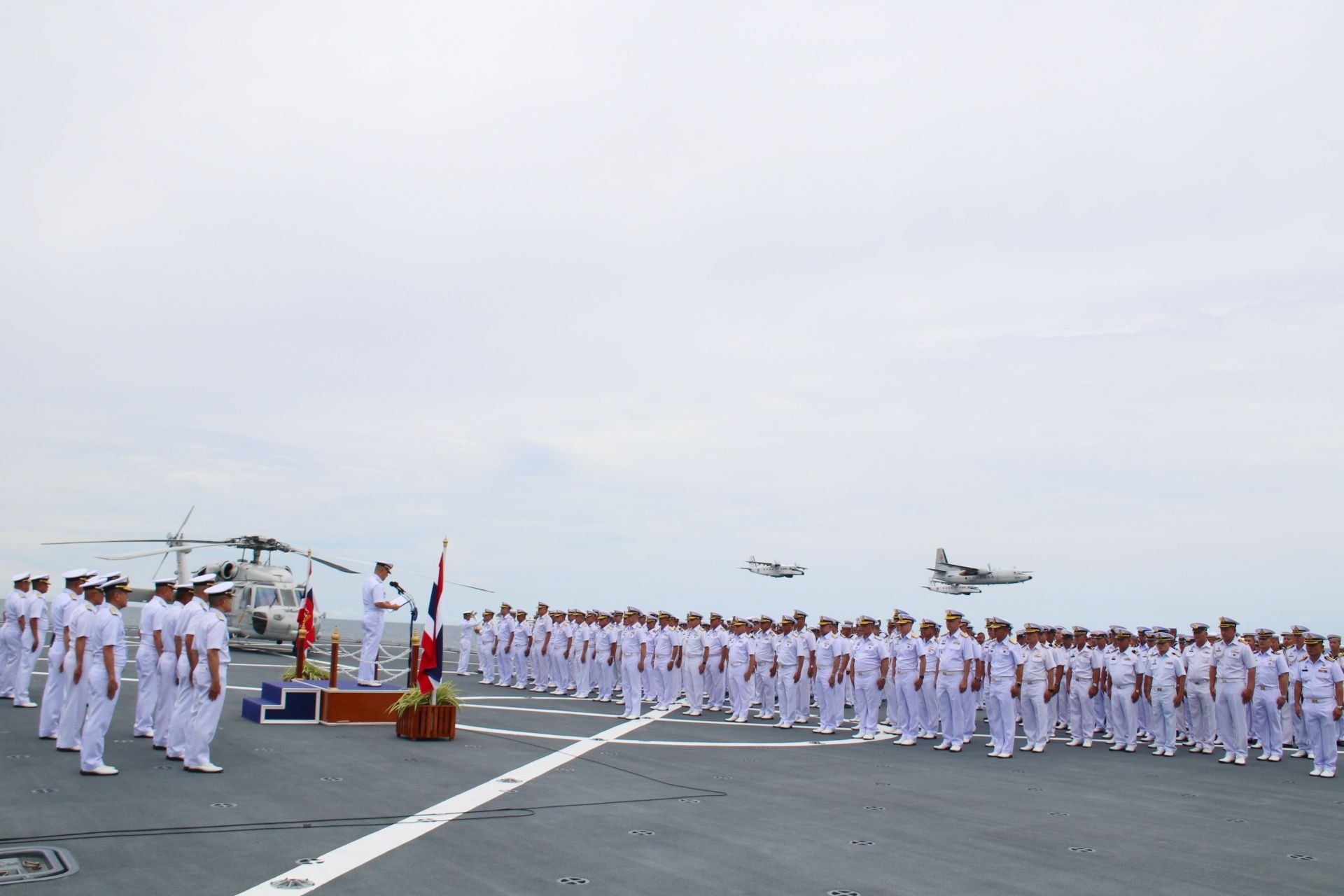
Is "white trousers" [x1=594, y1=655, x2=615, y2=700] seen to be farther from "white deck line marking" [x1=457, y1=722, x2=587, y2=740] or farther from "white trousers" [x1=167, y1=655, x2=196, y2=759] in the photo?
"white trousers" [x1=167, y1=655, x2=196, y2=759]

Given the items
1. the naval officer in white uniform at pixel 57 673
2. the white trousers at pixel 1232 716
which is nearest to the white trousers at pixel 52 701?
the naval officer in white uniform at pixel 57 673

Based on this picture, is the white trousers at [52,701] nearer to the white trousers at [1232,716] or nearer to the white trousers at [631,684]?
the white trousers at [631,684]

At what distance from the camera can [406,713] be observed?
12016 millimetres

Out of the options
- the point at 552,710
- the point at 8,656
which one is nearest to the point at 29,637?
the point at 8,656

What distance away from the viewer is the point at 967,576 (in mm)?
67625

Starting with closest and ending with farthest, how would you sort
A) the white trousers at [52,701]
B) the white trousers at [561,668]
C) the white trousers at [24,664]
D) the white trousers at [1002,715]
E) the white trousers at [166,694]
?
1. the white trousers at [166,694]
2. the white trousers at [52,701]
3. the white trousers at [1002,715]
4. the white trousers at [24,664]
5. the white trousers at [561,668]

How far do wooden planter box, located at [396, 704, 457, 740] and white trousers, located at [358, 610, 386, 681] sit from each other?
168cm

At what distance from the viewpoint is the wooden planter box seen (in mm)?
11914

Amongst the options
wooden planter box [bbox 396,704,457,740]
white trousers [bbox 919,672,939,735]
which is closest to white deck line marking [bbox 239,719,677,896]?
wooden planter box [bbox 396,704,457,740]

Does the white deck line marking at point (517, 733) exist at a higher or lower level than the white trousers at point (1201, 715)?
lower

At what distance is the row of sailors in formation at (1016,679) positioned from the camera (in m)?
13.3

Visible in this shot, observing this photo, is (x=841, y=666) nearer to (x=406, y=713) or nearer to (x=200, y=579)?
(x=406, y=713)

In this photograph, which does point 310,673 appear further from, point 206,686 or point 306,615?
point 206,686

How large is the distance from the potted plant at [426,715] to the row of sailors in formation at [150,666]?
9.26 ft
